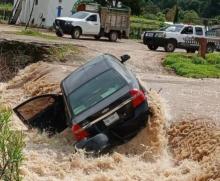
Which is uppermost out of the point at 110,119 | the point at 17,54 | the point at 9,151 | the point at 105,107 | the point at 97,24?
the point at 9,151

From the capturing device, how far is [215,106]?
14.7m

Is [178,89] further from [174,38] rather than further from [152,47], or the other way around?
[152,47]

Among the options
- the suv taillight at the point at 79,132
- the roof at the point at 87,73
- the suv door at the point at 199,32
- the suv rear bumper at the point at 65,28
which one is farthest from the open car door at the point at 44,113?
the suv door at the point at 199,32

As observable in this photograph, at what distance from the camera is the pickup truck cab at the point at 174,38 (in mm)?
34062

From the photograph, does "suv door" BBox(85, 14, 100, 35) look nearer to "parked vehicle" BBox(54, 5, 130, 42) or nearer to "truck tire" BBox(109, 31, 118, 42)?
"parked vehicle" BBox(54, 5, 130, 42)

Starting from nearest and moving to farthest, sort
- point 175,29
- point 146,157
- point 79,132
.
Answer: point 79,132, point 146,157, point 175,29

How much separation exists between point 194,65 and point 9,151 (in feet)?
69.2

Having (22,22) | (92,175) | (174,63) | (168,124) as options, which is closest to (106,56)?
(168,124)

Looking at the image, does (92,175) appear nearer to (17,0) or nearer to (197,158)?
(197,158)

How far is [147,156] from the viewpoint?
10711 millimetres

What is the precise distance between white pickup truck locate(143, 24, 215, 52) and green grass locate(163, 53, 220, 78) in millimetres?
5110

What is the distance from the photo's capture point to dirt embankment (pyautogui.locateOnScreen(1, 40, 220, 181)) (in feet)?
31.1

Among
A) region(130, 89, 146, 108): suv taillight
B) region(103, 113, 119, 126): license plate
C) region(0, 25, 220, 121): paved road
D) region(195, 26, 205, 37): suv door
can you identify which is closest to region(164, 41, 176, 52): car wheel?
region(195, 26, 205, 37): suv door

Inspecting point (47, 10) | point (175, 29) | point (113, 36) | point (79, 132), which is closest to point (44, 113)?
point (79, 132)
